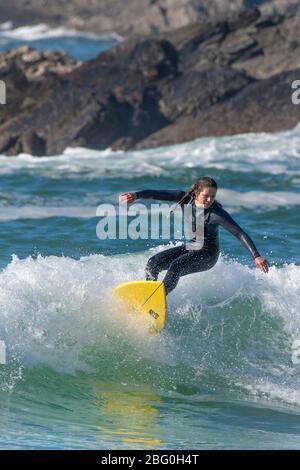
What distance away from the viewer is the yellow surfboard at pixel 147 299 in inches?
397

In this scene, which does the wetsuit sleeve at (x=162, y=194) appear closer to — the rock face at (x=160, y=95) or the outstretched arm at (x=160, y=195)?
the outstretched arm at (x=160, y=195)

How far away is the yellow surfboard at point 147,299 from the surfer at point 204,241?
0.37 feet

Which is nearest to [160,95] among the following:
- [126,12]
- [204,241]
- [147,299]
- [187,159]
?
[187,159]

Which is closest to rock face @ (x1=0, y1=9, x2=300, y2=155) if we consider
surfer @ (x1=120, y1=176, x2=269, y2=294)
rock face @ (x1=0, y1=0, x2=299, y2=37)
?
surfer @ (x1=120, y1=176, x2=269, y2=294)

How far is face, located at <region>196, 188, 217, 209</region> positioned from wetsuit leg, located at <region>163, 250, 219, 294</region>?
0.49 meters

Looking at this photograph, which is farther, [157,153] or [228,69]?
[228,69]

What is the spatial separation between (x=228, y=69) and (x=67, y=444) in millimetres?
19924

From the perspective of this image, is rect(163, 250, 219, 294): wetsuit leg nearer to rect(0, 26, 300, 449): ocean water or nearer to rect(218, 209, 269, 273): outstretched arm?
rect(218, 209, 269, 273): outstretched arm

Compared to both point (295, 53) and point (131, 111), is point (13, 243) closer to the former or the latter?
point (131, 111)

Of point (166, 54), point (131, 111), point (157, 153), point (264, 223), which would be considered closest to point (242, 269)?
point (264, 223)
